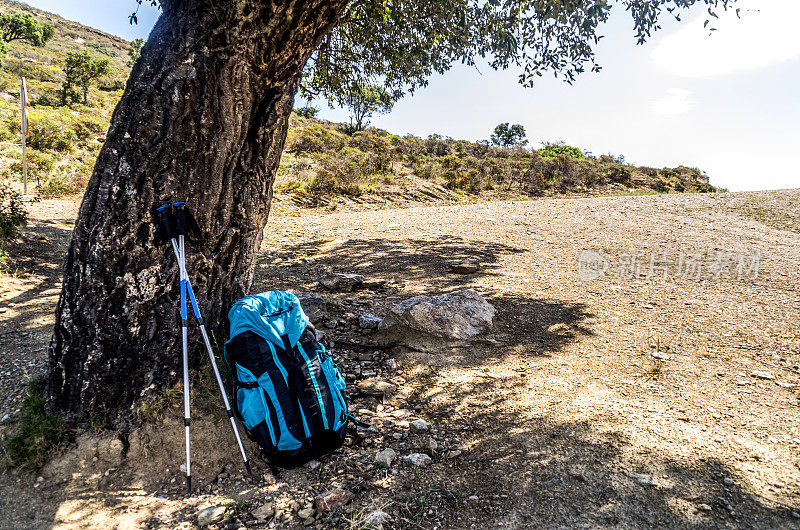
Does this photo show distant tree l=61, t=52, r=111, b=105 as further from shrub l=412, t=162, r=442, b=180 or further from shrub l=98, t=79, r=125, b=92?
shrub l=412, t=162, r=442, b=180

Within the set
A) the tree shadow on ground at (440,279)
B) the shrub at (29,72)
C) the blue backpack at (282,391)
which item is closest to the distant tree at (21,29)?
the shrub at (29,72)

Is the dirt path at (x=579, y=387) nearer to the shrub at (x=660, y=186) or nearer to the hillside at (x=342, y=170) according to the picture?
the hillside at (x=342, y=170)

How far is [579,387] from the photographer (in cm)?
353

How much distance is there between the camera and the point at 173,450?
2.73m

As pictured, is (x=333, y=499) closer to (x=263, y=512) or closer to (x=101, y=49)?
(x=263, y=512)

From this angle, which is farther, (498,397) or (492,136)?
(492,136)

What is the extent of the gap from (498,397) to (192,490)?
215 centimetres

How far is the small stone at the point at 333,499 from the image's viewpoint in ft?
7.88

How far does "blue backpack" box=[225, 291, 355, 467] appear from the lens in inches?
108

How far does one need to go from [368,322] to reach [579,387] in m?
2.12

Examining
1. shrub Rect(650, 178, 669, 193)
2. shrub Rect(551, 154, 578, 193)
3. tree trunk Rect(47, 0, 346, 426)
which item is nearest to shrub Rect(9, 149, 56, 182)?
tree trunk Rect(47, 0, 346, 426)

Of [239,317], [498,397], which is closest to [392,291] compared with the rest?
[498,397]

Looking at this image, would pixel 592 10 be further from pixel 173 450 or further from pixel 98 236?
pixel 173 450

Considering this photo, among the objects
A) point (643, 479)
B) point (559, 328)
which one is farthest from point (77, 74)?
point (643, 479)
